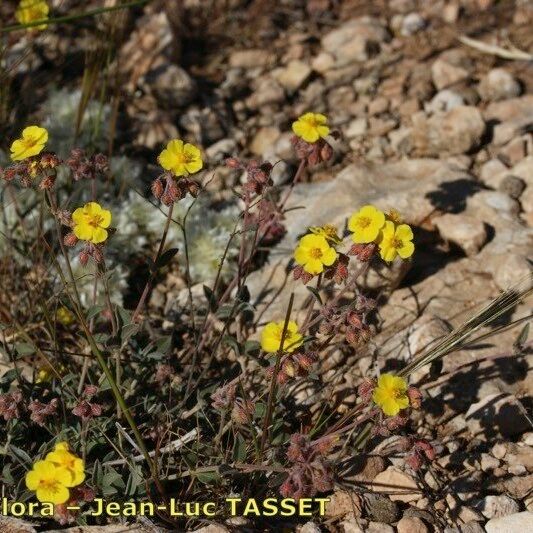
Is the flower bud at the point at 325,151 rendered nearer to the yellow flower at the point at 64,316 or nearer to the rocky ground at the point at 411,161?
the rocky ground at the point at 411,161

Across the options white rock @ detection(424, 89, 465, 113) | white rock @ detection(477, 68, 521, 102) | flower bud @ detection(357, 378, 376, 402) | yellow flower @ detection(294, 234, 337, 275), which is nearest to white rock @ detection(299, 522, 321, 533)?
flower bud @ detection(357, 378, 376, 402)

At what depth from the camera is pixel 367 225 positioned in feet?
10.3

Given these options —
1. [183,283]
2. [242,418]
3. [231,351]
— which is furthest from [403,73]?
[242,418]

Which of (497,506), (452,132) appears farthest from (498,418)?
(452,132)

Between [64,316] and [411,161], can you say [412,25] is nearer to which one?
[411,161]

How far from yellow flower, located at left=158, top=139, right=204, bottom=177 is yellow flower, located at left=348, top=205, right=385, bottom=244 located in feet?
2.23

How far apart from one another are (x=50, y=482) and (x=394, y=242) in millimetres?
1576

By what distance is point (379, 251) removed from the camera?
10.4ft

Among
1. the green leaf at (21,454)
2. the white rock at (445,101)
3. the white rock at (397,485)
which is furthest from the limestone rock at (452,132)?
the green leaf at (21,454)

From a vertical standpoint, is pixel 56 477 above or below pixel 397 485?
above

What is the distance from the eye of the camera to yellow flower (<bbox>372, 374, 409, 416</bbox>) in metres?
2.85

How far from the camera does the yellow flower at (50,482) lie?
8.79 feet

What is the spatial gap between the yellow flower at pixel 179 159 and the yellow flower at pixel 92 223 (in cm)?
32

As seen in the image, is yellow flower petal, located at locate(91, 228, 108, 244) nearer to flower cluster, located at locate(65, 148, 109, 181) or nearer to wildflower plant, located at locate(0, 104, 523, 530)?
wildflower plant, located at locate(0, 104, 523, 530)
